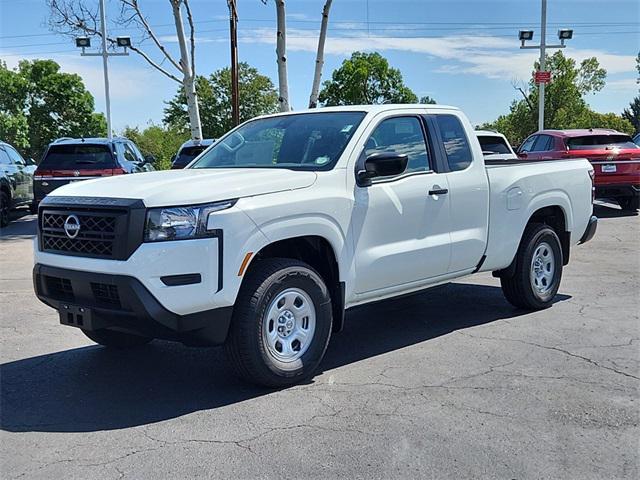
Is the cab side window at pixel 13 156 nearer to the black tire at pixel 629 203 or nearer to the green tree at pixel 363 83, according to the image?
the black tire at pixel 629 203

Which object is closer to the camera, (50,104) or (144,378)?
(144,378)

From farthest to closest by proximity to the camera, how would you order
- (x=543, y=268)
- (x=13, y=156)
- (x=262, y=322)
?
(x=13, y=156) < (x=543, y=268) < (x=262, y=322)

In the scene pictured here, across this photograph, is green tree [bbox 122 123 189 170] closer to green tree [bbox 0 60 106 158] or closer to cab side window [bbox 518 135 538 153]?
green tree [bbox 0 60 106 158]

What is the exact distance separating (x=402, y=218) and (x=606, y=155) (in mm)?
10321

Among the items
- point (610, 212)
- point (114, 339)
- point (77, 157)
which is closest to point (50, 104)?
point (77, 157)

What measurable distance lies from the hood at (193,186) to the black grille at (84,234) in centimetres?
16

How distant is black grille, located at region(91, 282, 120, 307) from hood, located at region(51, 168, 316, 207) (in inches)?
22.9

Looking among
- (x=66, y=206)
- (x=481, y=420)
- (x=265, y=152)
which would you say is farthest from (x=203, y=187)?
(x=481, y=420)

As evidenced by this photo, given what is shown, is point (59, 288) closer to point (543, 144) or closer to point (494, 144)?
point (494, 144)

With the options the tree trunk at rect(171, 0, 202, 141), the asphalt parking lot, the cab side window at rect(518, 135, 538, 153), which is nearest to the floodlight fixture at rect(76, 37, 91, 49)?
the tree trunk at rect(171, 0, 202, 141)

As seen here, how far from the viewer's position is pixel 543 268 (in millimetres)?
6914

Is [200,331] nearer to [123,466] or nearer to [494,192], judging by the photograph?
[123,466]

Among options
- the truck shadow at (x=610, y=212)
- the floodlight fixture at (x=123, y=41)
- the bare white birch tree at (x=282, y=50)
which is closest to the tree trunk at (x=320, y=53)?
the bare white birch tree at (x=282, y=50)

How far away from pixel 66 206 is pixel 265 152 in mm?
1742
